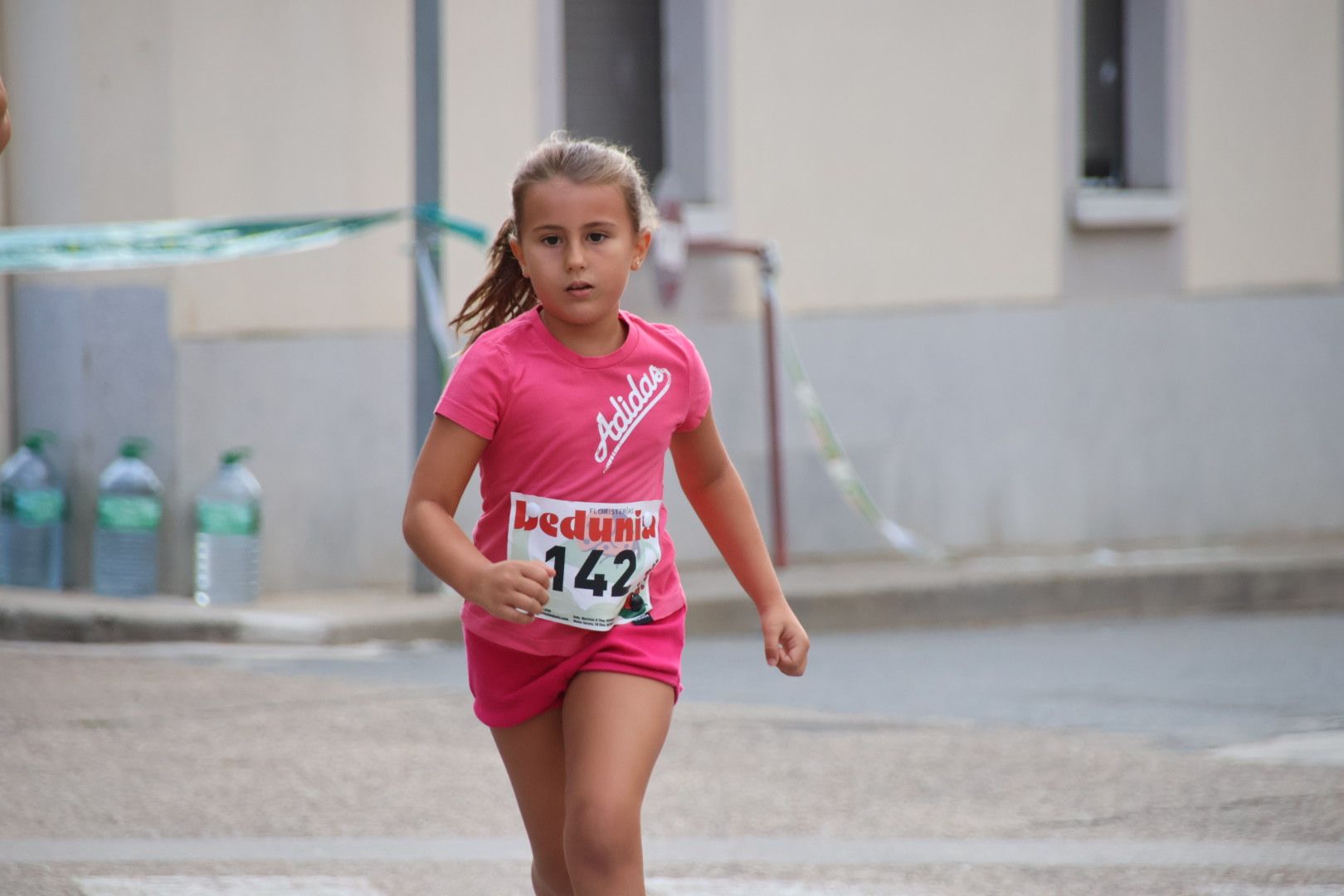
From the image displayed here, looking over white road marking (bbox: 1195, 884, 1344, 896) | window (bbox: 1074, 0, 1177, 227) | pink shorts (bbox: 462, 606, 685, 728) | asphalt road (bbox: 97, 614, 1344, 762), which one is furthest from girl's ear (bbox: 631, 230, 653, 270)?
window (bbox: 1074, 0, 1177, 227)

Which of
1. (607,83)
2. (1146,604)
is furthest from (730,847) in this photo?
(607,83)

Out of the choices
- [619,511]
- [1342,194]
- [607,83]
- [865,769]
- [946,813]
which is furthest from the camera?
[1342,194]

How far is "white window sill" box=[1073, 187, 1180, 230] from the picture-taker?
13.2 metres

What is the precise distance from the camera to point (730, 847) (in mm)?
5500

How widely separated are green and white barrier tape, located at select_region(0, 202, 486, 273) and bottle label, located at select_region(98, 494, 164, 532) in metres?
1.06

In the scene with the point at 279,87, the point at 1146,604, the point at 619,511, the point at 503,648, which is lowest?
the point at 1146,604

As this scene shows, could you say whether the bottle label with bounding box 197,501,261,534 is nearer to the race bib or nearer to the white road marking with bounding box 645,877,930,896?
the white road marking with bounding box 645,877,930,896

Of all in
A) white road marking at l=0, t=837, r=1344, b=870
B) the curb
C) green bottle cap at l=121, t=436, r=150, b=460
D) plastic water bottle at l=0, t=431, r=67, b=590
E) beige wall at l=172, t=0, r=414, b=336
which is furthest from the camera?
beige wall at l=172, t=0, r=414, b=336

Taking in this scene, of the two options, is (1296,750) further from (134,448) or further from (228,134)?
(228,134)

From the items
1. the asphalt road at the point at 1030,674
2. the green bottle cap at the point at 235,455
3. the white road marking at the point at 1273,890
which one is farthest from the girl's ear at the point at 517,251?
the green bottle cap at the point at 235,455

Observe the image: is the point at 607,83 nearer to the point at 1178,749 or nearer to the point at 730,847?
the point at 1178,749

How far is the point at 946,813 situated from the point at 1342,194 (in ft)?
31.0

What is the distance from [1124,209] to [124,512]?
6381 mm

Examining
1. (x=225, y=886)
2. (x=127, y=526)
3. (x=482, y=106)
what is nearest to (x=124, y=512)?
(x=127, y=526)
